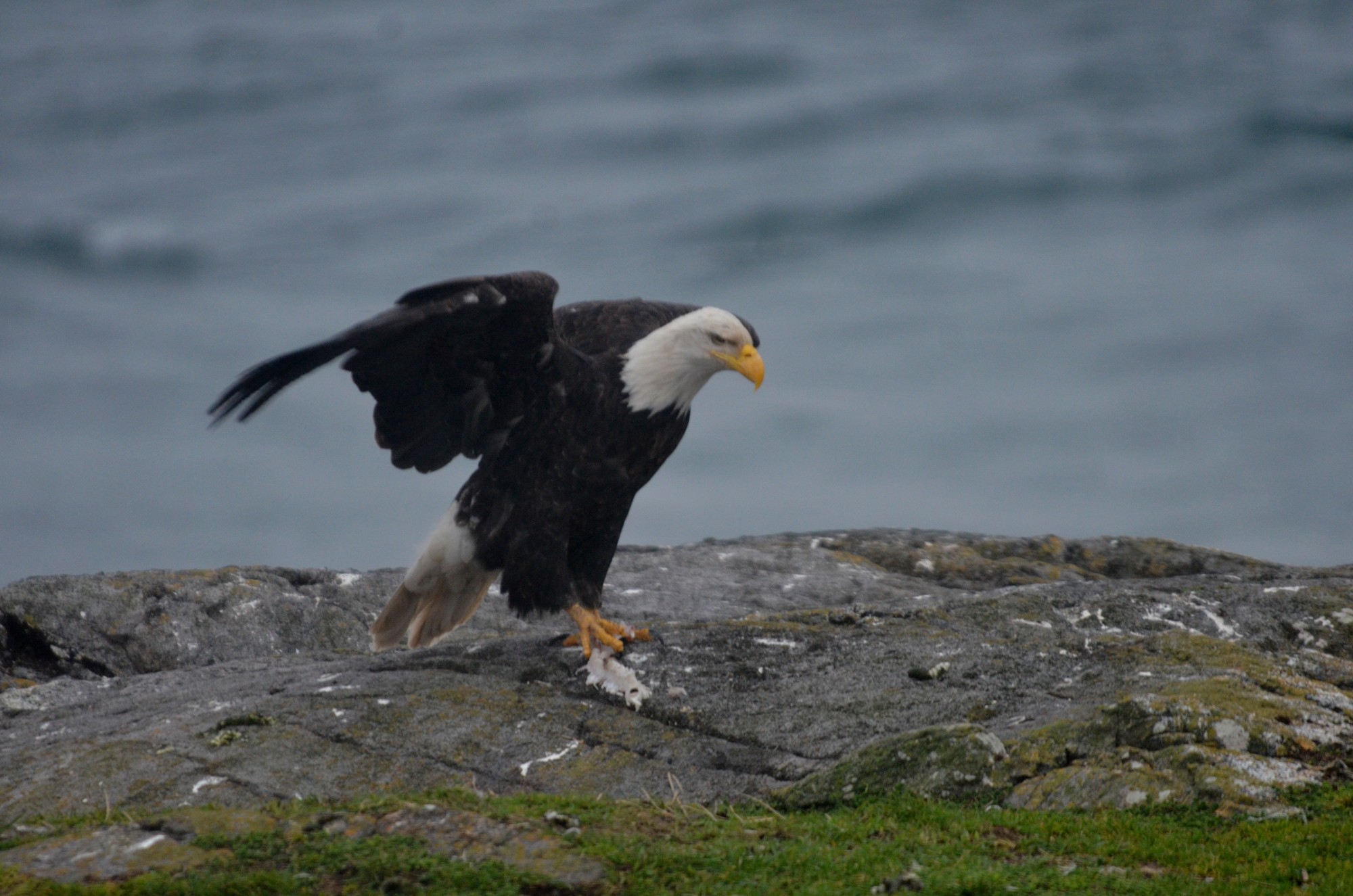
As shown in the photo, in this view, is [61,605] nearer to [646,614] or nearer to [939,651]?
[646,614]

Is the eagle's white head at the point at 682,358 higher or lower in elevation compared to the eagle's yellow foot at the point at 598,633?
higher

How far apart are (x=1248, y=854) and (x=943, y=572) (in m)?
4.47

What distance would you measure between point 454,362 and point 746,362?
50.8 inches

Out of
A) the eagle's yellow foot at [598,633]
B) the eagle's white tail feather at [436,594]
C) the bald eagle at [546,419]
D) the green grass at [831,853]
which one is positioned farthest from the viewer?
the eagle's white tail feather at [436,594]

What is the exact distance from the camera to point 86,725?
5035 mm

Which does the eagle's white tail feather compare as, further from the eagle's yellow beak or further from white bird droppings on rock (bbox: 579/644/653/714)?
the eagle's yellow beak

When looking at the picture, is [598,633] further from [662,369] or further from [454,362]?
[454,362]

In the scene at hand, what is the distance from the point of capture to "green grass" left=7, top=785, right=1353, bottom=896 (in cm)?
326

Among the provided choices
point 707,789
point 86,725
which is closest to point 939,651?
point 707,789

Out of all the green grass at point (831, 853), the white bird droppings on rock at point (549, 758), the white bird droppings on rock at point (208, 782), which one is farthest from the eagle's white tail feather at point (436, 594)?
the green grass at point (831, 853)

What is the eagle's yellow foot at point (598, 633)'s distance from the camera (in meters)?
5.52

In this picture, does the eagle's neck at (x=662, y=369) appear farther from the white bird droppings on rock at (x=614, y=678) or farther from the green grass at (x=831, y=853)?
the green grass at (x=831, y=853)

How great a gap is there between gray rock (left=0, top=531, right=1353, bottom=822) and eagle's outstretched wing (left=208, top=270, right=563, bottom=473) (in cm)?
96

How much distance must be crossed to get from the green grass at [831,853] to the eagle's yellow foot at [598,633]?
60.1 inches
